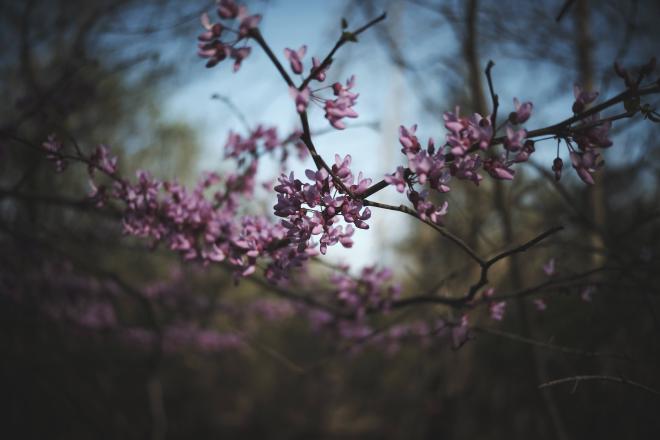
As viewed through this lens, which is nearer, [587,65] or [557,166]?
[557,166]

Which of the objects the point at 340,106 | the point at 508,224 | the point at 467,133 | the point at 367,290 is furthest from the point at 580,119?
the point at 508,224

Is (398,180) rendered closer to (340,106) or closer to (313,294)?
(340,106)

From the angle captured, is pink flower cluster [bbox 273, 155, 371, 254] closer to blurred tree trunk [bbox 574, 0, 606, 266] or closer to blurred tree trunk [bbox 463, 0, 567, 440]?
blurred tree trunk [bbox 463, 0, 567, 440]

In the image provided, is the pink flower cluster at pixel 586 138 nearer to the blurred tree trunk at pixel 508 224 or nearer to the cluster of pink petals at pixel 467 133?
the cluster of pink petals at pixel 467 133

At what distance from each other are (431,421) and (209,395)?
4.51m

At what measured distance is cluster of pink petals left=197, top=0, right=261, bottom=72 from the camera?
91cm

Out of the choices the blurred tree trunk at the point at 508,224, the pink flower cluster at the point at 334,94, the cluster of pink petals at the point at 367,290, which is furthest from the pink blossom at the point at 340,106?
the blurred tree trunk at the point at 508,224

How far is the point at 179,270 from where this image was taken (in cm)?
620

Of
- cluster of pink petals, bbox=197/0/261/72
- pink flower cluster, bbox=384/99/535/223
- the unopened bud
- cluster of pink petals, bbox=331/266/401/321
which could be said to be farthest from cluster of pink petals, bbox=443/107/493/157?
cluster of pink petals, bbox=331/266/401/321

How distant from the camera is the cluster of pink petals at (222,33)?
2.99ft

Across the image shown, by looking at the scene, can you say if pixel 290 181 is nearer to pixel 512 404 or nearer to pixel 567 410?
pixel 567 410

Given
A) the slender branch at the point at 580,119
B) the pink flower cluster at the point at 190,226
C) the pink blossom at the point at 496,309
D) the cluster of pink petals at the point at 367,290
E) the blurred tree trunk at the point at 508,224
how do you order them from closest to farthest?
1. the slender branch at the point at 580,119
2. the pink flower cluster at the point at 190,226
3. the pink blossom at the point at 496,309
4. the cluster of pink petals at the point at 367,290
5. the blurred tree trunk at the point at 508,224

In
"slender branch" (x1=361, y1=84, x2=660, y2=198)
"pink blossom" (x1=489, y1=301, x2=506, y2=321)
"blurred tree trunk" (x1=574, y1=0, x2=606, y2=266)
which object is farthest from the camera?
"blurred tree trunk" (x1=574, y1=0, x2=606, y2=266)

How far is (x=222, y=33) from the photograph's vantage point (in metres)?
1.01
